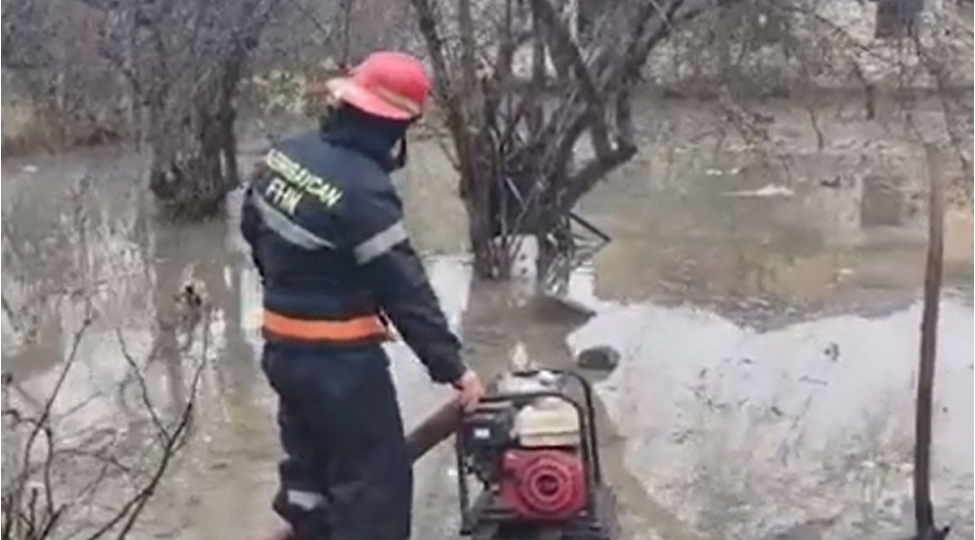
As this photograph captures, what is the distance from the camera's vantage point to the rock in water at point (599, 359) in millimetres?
9047

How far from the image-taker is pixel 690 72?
46.0 ft

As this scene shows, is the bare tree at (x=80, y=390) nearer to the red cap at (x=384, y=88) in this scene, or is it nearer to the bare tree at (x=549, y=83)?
the red cap at (x=384, y=88)

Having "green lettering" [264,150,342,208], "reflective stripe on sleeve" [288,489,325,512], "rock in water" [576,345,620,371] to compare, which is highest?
"green lettering" [264,150,342,208]

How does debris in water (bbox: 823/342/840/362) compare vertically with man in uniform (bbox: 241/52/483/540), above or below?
below

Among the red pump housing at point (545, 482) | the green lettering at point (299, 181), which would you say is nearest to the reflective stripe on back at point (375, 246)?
the green lettering at point (299, 181)

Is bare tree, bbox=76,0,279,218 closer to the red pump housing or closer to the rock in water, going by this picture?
the rock in water

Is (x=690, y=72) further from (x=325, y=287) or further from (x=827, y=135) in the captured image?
(x=325, y=287)

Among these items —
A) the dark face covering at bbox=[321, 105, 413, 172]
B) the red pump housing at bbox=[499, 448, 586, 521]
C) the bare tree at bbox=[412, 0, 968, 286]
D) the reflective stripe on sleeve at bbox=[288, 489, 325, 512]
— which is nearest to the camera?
the dark face covering at bbox=[321, 105, 413, 172]

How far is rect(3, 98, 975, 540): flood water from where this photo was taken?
6.89 m

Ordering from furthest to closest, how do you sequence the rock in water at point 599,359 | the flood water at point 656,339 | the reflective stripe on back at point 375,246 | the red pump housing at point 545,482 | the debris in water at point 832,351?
1. the debris in water at point 832,351
2. the rock in water at point 599,359
3. the flood water at point 656,339
4. the red pump housing at point 545,482
5. the reflective stripe on back at point 375,246

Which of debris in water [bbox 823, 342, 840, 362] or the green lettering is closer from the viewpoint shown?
the green lettering

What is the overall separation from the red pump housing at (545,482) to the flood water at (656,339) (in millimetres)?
591

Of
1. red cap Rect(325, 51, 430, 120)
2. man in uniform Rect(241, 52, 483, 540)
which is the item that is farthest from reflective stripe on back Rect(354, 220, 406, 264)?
red cap Rect(325, 51, 430, 120)

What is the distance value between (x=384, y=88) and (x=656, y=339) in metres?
5.72
